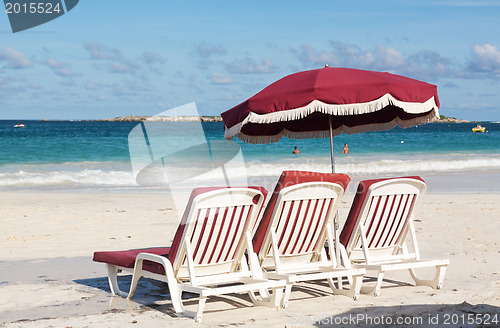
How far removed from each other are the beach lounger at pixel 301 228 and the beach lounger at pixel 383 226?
219mm

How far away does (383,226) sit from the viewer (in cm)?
604

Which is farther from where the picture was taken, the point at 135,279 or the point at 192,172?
the point at 192,172

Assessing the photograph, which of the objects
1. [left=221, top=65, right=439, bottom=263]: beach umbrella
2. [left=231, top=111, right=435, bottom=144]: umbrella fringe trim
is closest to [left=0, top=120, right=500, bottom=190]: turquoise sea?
[left=231, top=111, right=435, bottom=144]: umbrella fringe trim

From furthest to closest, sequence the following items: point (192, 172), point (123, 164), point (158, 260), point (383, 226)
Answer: point (123, 164) < point (192, 172) < point (383, 226) < point (158, 260)

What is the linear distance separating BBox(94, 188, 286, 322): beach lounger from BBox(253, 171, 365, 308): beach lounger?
0.18 m

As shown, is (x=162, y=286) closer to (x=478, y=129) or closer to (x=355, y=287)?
(x=355, y=287)

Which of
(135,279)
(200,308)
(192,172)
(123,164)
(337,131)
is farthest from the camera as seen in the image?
(123,164)

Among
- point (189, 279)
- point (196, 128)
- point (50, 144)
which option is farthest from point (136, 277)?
point (196, 128)

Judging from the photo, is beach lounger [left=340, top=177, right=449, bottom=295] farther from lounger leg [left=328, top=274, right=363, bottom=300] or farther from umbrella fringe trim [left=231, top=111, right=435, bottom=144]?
A: umbrella fringe trim [left=231, top=111, right=435, bottom=144]

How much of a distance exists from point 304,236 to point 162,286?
1.67 meters

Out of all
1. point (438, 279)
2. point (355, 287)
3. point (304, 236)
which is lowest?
point (438, 279)

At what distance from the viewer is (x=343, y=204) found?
1354cm

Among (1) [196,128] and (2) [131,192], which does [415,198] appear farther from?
(1) [196,128]

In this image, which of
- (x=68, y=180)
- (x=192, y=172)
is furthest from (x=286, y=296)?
(x=192, y=172)
